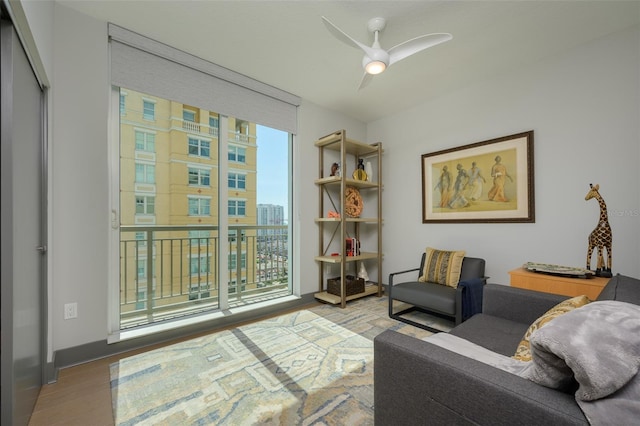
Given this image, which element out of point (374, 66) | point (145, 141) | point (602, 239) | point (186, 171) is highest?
point (374, 66)

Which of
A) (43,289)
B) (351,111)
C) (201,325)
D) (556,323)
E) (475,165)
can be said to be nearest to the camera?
(556,323)

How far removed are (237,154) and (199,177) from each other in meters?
0.54

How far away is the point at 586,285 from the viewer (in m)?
1.82

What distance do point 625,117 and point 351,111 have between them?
271cm

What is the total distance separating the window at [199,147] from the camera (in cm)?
310

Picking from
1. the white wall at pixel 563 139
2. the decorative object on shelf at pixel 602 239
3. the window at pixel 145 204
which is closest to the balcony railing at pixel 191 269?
the window at pixel 145 204

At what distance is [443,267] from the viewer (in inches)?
110

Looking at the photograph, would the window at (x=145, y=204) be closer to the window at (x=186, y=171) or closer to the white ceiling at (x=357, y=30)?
the window at (x=186, y=171)

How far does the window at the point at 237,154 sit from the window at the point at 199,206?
0.61 m

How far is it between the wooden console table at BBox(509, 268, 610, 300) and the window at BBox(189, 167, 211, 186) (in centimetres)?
330

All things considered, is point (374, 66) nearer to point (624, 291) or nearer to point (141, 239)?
point (624, 291)

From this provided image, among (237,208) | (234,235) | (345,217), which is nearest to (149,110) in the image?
(237,208)

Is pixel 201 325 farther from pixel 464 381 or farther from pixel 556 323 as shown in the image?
pixel 556 323

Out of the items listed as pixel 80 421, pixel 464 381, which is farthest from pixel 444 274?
pixel 80 421
